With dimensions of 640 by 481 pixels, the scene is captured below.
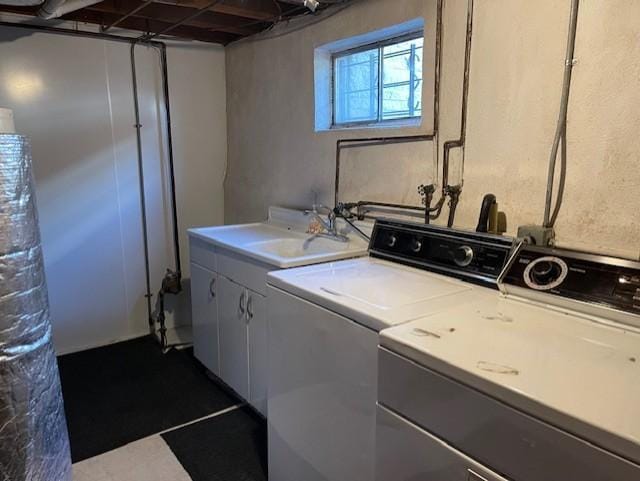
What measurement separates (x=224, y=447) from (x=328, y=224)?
1197mm

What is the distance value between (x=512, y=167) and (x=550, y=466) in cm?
112

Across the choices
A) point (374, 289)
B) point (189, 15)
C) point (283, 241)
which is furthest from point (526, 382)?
point (189, 15)

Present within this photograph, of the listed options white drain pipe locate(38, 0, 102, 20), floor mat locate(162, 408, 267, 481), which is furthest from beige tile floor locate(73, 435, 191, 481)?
white drain pipe locate(38, 0, 102, 20)

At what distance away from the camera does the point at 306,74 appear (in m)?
2.57

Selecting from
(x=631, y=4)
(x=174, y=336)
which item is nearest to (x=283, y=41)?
(x=631, y=4)

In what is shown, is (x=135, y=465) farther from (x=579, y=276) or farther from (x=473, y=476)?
(x=579, y=276)

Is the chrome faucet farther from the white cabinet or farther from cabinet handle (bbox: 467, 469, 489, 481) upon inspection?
cabinet handle (bbox: 467, 469, 489, 481)

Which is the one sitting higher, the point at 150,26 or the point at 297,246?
the point at 150,26

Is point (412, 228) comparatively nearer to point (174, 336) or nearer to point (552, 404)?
point (552, 404)

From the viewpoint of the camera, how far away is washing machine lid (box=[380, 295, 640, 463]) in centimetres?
79

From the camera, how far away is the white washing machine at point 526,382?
80cm

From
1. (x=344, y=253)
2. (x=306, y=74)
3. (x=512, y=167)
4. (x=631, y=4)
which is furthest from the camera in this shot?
(x=306, y=74)

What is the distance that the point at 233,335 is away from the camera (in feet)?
7.78

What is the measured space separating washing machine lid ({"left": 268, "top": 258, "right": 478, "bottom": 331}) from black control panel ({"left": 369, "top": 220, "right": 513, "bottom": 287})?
43 mm
